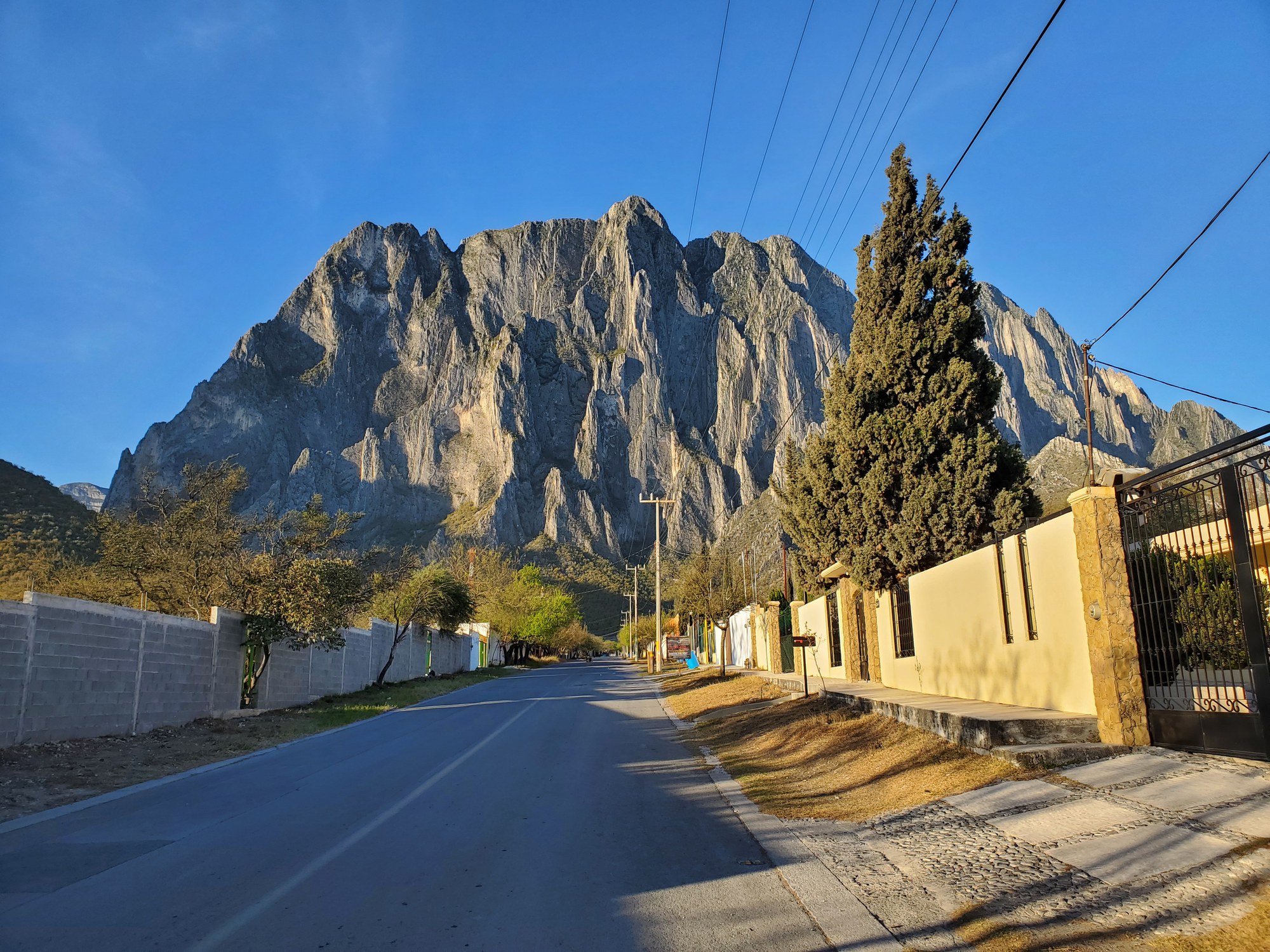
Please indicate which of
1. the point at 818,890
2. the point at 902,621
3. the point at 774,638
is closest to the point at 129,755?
the point at 818,890

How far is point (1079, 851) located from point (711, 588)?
50.4m

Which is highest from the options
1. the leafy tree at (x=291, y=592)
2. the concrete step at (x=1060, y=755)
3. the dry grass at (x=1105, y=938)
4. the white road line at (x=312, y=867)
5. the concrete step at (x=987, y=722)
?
the leafy tree at (x=291, y=592)

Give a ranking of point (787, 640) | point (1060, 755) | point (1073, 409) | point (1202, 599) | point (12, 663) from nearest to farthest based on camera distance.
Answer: point (1202, 599) < point (1060, 755) < point (12, 663) < point (787, 640) < point (1073, 409)

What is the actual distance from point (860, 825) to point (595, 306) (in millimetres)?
178927

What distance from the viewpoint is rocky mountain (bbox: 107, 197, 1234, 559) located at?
508 ft

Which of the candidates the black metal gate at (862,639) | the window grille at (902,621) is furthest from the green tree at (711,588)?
the window grille at (902,621)

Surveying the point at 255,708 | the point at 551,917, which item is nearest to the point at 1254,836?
the point at 551,917

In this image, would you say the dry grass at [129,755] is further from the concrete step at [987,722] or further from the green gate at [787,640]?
the green gate at [787,640]

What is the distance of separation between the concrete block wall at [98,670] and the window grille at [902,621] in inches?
565

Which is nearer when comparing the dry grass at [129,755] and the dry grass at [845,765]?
the dry grass at [845,765]

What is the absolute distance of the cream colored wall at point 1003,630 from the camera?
9141mm

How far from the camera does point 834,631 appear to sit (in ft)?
77.1

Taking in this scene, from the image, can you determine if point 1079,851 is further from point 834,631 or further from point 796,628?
point 796,628

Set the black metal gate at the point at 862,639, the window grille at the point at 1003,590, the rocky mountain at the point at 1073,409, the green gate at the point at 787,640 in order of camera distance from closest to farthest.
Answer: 1. the window grille at the point at 1003,590
2. the black metal gate at the point at 862,639
3. the green gate at the point at 787,640
4. the rocky mountain at the point at 1073,409
